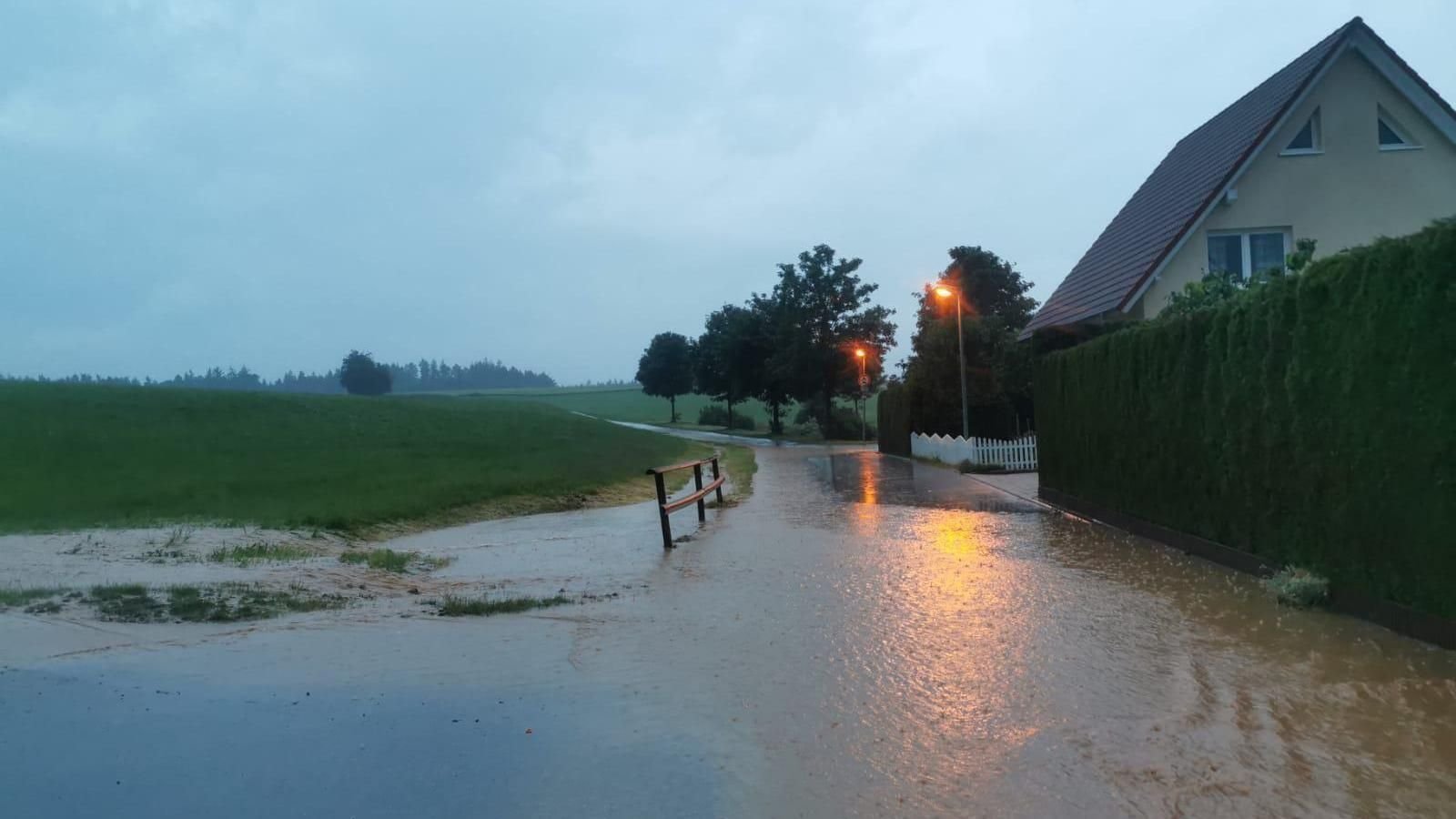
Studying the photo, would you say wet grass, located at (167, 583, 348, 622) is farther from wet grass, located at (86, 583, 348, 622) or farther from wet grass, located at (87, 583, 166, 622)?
wet grass, located at (87, 583, 166, 622)

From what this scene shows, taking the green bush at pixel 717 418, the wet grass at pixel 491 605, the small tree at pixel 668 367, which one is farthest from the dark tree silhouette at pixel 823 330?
the wet grass at pixel 491 605

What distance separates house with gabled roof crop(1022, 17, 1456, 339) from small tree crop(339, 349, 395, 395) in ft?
338

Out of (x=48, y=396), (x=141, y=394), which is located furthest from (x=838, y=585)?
(x=141, y=394)

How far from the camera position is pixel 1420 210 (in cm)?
1948

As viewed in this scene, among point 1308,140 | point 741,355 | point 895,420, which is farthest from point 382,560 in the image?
point 741,355

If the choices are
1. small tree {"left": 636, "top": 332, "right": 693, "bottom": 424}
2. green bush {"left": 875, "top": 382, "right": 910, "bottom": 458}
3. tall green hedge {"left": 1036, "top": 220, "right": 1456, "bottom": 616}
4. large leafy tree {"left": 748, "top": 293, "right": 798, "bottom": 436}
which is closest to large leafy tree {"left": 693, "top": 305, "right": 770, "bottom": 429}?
large leafy tree {"left": 748, "top": 293, "right": 798, "bottom": 436}

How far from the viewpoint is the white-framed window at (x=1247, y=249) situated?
19.9 meters

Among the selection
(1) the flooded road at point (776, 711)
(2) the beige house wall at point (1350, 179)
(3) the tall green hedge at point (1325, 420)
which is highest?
(2) the beige house wall at point (1350, 179)

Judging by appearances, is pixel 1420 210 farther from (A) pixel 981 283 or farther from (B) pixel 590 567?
(A) pixel 981 283

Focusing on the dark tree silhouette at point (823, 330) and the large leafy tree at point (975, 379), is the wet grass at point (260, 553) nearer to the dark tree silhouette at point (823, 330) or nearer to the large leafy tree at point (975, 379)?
the large leafy tree at point (975, 379)

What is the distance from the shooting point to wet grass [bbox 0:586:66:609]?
8977mm

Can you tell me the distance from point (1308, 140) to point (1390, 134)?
4.97 feet

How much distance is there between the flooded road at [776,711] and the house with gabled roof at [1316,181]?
11704 millimetres

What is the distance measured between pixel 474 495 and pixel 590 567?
993 centimetres
